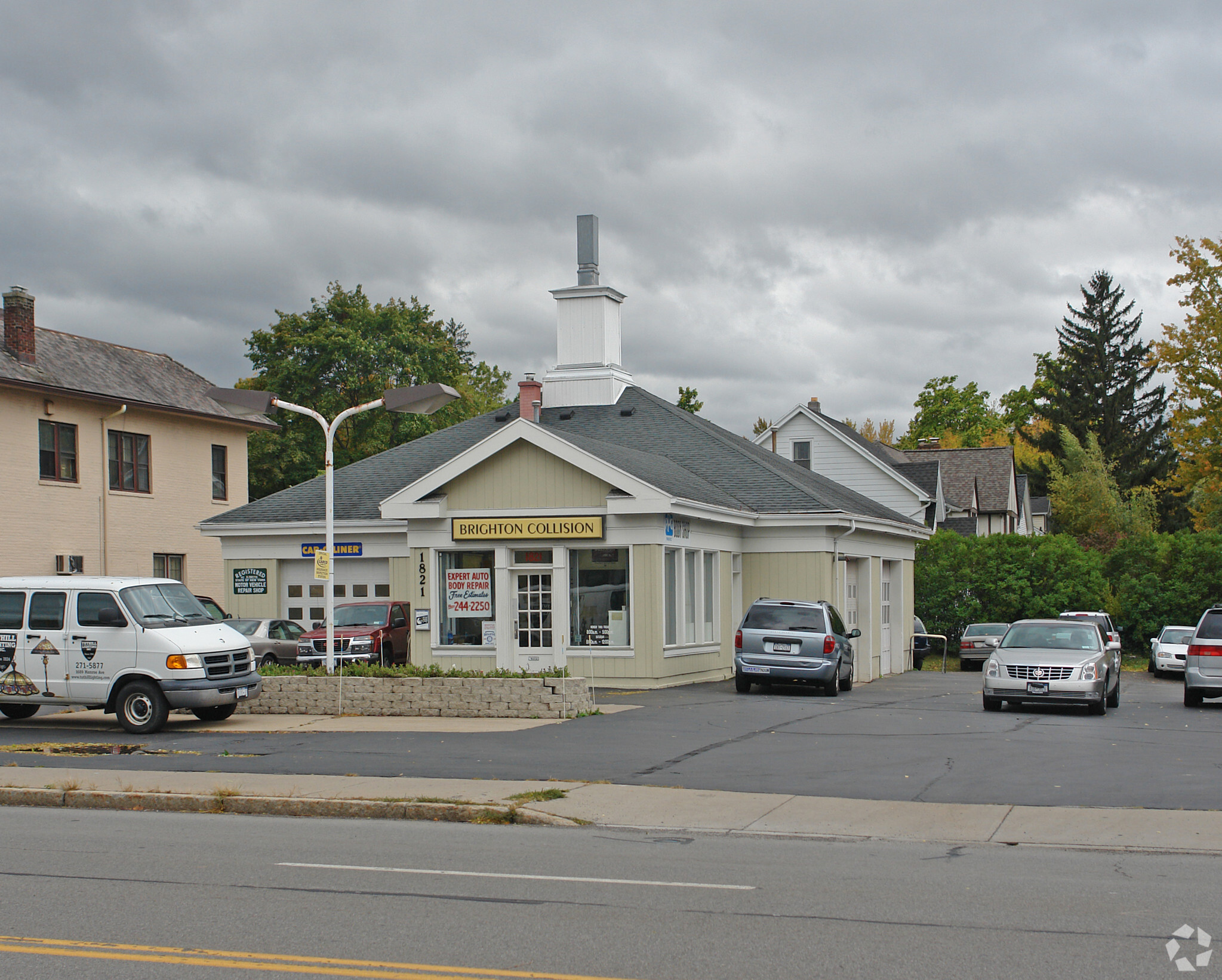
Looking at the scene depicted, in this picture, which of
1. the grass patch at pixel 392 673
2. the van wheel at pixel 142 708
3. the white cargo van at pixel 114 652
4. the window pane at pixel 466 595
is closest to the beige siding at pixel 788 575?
the window pane at pixel 466 595

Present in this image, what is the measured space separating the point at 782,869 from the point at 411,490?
17.3 meters

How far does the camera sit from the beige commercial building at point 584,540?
80.8 feet

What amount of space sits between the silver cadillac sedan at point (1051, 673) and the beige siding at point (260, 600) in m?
16.4

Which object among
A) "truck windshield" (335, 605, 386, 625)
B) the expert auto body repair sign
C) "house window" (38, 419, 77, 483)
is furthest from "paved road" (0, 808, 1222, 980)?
"house window" (38, 419, 77, 483)

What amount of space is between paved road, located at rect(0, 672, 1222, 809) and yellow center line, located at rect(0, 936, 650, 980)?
6557mm

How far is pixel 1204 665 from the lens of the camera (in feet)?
73.5

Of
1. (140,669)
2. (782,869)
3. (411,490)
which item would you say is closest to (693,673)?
Result: (411,490)

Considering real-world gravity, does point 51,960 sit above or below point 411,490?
below

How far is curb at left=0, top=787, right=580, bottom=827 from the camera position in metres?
11.4

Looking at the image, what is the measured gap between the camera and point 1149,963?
6.53 metres

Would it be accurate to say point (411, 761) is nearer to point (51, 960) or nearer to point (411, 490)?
point (51, 960)

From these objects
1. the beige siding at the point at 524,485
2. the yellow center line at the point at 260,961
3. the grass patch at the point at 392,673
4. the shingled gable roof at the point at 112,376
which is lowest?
the yellow center line at the point at 260,961

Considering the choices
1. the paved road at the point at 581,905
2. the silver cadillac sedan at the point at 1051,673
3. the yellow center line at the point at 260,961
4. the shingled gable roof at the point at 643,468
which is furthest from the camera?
the shingled gable roof at the point at 643,468

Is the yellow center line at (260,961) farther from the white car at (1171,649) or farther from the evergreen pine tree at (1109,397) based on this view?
the evergreen pine tree at (1109,397)
